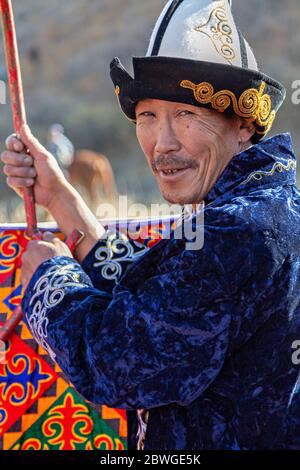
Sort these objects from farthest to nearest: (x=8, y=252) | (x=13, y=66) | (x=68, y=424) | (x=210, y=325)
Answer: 1. (x=8, y=252)
2. (x=68, y=424)
3. (x=13, y=66)
4. (x=210, y=325)

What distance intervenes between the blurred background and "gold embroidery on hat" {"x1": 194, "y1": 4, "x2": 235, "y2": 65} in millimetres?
18910

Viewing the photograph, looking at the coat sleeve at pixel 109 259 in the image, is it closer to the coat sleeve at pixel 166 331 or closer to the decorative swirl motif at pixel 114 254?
the decorative swirl motif at pixel 114 254

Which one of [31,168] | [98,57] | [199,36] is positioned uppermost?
[199,36]

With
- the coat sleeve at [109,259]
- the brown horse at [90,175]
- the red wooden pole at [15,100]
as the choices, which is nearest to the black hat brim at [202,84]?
the red wooden pole at [15,100]

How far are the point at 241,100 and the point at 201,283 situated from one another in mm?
542

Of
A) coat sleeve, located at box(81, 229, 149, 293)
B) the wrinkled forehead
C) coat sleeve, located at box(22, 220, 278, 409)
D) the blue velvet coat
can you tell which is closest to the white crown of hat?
the wrinkled forehead

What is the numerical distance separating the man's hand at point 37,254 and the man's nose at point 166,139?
0.45 m

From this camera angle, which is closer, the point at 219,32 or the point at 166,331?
the point at 166,331

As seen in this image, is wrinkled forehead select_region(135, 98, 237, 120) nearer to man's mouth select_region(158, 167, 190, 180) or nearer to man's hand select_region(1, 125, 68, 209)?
man's mouth select_region(158, 167, 190, 180)

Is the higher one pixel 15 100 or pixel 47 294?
pixel 15 100

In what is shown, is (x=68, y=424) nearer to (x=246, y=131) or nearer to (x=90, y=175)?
(x=246, y=131)

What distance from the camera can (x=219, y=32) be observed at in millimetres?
2264

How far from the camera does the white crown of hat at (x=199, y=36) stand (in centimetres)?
221

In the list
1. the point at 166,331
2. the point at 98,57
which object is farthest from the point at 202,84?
the point at 98,57
